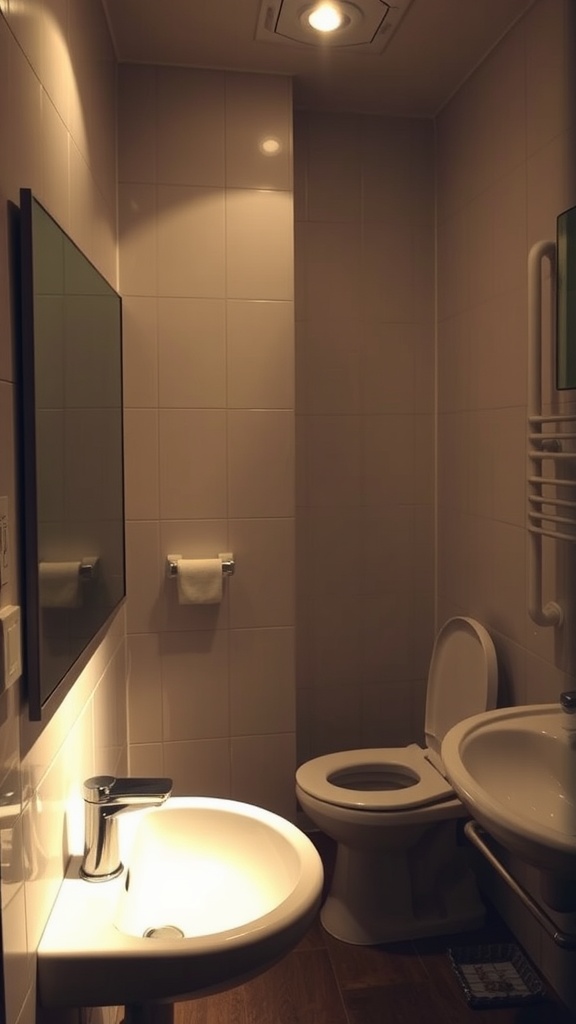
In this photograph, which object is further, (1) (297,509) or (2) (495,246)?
(1) (297,509)

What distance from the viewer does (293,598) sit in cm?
225

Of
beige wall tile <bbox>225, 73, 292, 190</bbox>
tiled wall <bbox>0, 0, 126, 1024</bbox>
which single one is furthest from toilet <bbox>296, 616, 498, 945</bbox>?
beige wall tile <bbox>225, 73, 292, 190</bbox>

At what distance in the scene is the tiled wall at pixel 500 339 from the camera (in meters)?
1.82

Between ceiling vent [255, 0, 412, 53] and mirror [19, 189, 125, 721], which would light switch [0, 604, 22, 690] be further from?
ceiling vent [255, 0, 412, 53]

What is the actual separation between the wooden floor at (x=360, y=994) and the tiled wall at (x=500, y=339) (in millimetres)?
215

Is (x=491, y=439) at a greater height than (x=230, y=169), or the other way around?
(x=230, y=169)

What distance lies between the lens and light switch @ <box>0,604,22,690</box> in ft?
3.04

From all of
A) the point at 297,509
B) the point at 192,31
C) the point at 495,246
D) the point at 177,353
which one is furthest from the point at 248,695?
the point at 192,31

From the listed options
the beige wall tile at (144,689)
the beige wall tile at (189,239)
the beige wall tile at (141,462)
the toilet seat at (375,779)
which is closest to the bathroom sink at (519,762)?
the toilet seat at (375,779)

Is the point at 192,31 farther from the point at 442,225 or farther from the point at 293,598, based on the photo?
the point at 293,598

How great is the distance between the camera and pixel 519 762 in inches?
63.4

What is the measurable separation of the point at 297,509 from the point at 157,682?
744 millimetres

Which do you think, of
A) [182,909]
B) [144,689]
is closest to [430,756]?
[144,689]

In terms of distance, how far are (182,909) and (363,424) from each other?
5.33 ft
